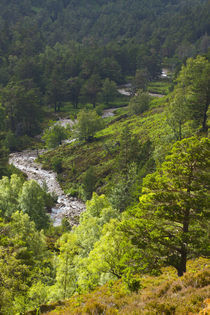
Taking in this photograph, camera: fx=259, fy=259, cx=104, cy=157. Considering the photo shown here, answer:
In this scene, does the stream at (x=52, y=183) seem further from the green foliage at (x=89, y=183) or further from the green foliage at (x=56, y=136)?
the green foliage at (x=56, y=136)

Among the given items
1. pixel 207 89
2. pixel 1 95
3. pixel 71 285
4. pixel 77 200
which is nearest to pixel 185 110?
pixel 207 89

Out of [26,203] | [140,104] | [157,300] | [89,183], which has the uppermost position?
[157,300]

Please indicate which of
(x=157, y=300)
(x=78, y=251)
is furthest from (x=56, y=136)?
(x=157, y=300)

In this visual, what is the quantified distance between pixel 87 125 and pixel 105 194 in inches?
1561

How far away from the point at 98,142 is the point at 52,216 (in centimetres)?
4106

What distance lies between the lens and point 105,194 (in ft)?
235

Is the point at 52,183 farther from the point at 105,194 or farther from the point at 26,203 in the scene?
the point at 26,203

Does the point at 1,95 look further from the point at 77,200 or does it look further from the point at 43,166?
the point at 77,200

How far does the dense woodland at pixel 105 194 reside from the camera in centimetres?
1795

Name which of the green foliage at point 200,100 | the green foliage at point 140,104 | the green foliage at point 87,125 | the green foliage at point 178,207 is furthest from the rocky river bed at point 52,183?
the green foliage at point 178,207

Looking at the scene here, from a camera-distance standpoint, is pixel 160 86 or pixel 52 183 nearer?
pixel 52 183

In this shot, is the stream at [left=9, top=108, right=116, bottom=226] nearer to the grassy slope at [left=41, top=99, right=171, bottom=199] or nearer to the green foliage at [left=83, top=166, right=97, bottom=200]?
the grassy slope at [left=41, top=99, right=171, bottom=199]

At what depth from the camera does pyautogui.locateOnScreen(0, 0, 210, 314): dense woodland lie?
58.9 ft

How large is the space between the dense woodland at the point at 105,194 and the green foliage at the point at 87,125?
564mm
